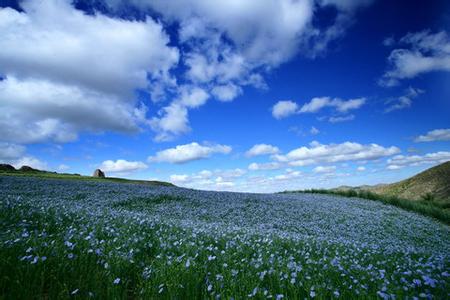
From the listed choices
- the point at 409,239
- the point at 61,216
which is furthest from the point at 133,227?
the point at 409,239

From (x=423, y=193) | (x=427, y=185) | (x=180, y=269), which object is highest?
(x=427, y=185)

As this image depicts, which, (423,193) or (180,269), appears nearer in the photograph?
(180,269)

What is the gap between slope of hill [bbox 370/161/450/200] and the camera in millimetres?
31781

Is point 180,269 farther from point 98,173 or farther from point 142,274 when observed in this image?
point 98,173

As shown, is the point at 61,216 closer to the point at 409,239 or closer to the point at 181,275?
the point at 181,275

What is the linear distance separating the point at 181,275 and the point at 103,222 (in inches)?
201

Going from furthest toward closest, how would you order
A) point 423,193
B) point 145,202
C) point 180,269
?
point 423,193 < point 145,202 < point 180,269

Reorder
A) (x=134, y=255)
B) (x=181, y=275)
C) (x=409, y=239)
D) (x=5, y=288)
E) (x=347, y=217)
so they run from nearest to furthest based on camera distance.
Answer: (x=5, y=288) → (x=181, y=275) → (x=134, y=255) → (x=409, y=239) → (x=347, y=217)

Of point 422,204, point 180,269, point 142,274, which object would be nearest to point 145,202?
point 142,274

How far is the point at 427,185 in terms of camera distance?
3400cm

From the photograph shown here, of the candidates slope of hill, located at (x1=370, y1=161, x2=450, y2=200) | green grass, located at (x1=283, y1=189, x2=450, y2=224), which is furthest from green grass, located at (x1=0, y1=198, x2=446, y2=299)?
slope of hill, located at (x1=370, y1=161, x2=450, y2=200)

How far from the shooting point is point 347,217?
2009 cm

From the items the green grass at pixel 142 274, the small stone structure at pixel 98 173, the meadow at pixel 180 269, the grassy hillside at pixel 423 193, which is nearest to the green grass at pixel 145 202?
the meadow at pixel 180 269

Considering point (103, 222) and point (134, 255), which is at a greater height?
point (103, 222)
